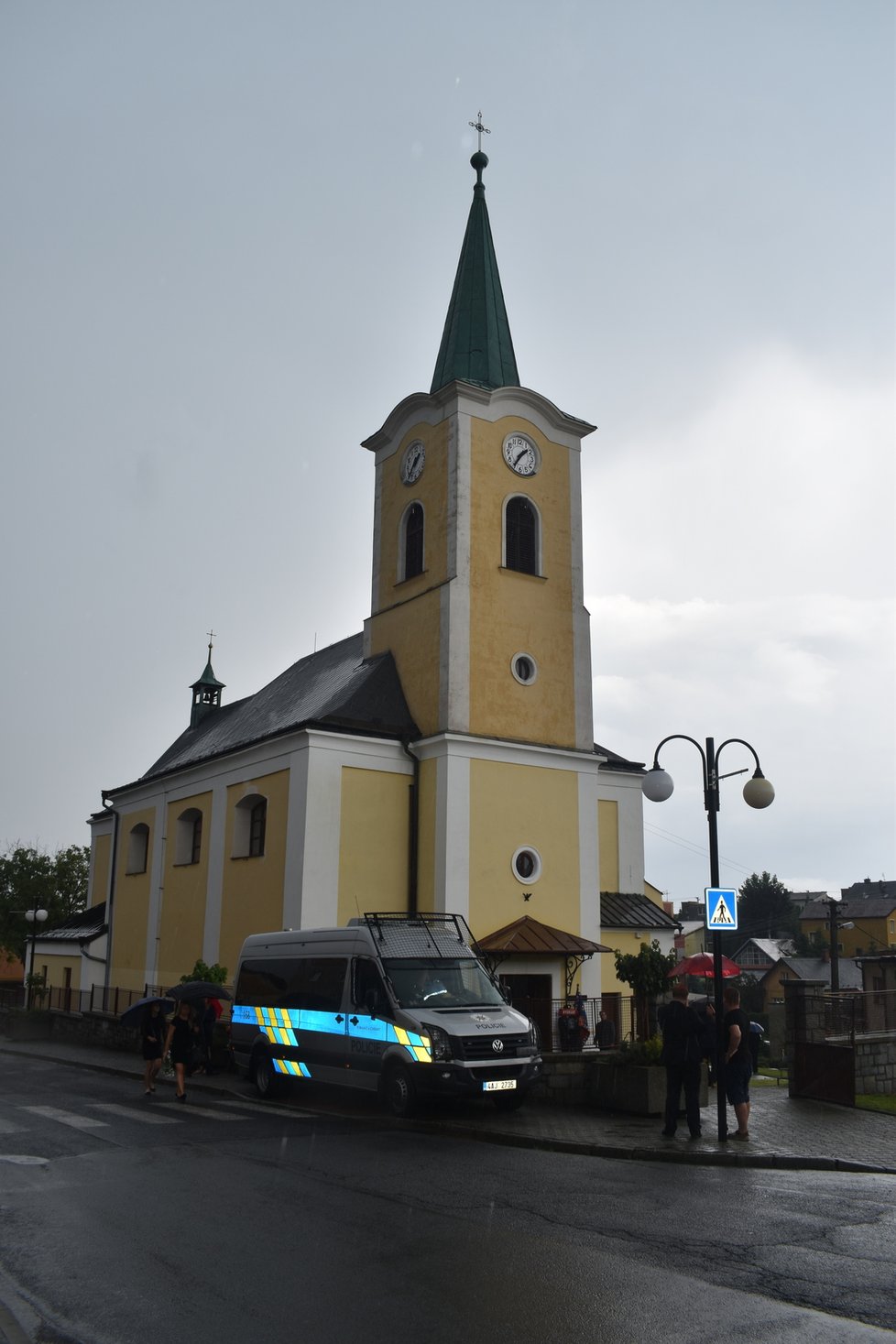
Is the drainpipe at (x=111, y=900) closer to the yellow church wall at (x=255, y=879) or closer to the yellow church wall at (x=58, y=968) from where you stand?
the yellow church wall at (x=58, y=968)

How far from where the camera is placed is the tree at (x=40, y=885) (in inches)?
2489

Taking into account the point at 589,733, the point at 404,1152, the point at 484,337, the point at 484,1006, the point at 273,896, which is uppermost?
the point at 484,337

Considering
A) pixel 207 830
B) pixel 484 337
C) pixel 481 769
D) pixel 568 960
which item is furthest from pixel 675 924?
pixel 484 337

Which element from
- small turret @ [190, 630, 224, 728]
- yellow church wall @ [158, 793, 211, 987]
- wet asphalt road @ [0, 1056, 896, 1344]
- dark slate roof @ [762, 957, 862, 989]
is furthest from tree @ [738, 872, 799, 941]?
wet asphalt road @ [0, 1056, 896, 1344]

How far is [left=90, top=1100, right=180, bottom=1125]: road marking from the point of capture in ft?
45.4

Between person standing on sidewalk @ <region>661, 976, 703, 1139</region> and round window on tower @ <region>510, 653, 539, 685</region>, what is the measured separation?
12062mm

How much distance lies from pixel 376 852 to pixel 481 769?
9.23 ft

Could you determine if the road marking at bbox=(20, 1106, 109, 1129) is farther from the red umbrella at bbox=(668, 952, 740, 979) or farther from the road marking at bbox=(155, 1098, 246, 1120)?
the red umbrella at bbox=(668, 952, 740, 979)

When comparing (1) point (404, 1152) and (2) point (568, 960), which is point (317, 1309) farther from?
(2) point (568, 960)

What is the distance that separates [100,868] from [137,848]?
7.41 metres

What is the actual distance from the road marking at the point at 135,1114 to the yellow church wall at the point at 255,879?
7464 millimetres

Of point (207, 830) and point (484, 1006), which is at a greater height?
point (207, 830)

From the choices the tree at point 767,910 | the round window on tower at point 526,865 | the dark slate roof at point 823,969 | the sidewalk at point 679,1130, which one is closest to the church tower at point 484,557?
the round window on tower at point 526,865

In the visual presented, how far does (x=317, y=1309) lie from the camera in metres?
6.18
